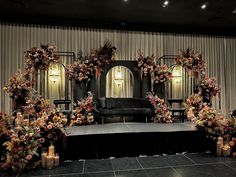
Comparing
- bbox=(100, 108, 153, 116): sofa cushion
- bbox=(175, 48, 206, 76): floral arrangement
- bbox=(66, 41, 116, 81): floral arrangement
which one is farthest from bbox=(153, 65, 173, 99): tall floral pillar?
bbox=(66, 41, 116, 81): floral arrangement

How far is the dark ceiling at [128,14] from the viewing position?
5.98m

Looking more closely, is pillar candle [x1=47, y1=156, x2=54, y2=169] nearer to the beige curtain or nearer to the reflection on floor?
the reflection on floor

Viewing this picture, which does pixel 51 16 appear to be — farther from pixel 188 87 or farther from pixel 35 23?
pixel 188 87

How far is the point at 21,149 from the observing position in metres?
2.96

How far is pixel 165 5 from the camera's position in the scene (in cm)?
608

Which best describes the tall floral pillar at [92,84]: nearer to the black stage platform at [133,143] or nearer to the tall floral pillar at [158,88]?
the tall floral pillar at [158,88]

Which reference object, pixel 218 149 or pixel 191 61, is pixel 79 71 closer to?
pixel 191 61

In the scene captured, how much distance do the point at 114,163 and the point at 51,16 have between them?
535cm

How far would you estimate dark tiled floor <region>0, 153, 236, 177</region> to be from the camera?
2.88 metres

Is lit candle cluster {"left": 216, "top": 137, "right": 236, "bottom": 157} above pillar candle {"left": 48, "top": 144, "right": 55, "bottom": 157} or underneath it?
underneath

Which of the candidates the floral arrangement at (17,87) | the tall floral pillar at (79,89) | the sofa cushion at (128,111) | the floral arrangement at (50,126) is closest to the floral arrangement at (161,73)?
the sofa cushion at (128,111)

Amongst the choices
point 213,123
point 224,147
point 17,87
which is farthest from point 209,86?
point 17,87

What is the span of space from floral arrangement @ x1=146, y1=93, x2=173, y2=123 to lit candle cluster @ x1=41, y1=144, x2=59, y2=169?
371 centimetres

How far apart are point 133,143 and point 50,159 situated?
165 centimetres
